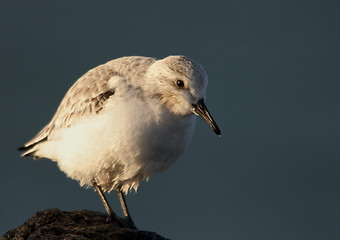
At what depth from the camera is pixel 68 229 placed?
6.88 m

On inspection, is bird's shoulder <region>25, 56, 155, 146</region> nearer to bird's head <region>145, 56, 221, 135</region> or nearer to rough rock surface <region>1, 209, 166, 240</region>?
bird's head <region>145, 56, 221, 135</region>

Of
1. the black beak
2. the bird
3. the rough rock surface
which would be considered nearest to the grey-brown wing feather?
the bird

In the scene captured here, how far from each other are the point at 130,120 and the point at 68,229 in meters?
1.63

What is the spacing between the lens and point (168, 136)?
24.6 feet

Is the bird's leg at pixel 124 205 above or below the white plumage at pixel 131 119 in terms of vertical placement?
below

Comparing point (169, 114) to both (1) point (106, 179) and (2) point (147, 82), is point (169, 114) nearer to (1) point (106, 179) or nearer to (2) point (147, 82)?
(2) point (147, 82)

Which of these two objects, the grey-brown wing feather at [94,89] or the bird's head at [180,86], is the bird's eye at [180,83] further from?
the grey-brown wing feather at [94,89]

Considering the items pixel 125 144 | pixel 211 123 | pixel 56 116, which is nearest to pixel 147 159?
pixel 125 144

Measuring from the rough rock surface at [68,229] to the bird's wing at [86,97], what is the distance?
1.49m

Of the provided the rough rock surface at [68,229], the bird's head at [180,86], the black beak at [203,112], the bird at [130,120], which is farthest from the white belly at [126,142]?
the rough rock surface at [68,229]

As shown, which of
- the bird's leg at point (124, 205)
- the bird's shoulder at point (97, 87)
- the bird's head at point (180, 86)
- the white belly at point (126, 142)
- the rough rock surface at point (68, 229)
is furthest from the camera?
the bird's leg at point (124, 205)

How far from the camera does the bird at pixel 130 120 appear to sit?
735cm

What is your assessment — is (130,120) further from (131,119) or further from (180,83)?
(180,83)

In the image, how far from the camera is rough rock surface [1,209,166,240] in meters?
6.74
